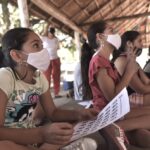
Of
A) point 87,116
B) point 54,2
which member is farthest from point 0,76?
point 54,2

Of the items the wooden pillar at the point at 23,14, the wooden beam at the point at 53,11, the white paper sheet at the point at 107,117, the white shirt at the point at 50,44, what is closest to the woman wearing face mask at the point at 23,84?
the white paper sheet at the point at 107,117

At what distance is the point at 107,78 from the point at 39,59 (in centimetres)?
53

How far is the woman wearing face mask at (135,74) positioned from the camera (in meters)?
2.34

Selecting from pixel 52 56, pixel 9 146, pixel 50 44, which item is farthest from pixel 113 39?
pixel 52 56

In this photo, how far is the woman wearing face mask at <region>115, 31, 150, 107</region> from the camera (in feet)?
7.67

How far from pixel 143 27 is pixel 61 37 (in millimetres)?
7535

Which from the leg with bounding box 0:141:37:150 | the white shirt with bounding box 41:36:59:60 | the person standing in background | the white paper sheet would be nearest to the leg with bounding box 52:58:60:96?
the person standing in background

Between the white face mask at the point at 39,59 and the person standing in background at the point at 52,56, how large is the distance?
284cm

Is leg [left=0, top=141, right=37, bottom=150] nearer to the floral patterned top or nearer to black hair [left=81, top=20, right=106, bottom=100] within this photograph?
the floral patterned top

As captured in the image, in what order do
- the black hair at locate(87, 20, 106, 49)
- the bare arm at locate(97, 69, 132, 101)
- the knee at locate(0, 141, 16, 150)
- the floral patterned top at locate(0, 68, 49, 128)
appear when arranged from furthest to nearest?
the black hair at locate(87, 20, 106, 49), the bare arm at locate(97, 69, 132, 101), the floral patterned top at locate(0, 68, 49, 128), the knee at locate(0, 141, 16, 150)

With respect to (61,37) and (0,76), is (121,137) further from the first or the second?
(61,37)

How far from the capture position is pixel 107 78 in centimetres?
195

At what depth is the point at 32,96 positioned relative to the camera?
60.7 inches

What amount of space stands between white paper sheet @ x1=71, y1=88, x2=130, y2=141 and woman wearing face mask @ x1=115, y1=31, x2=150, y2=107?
908 millimetres
